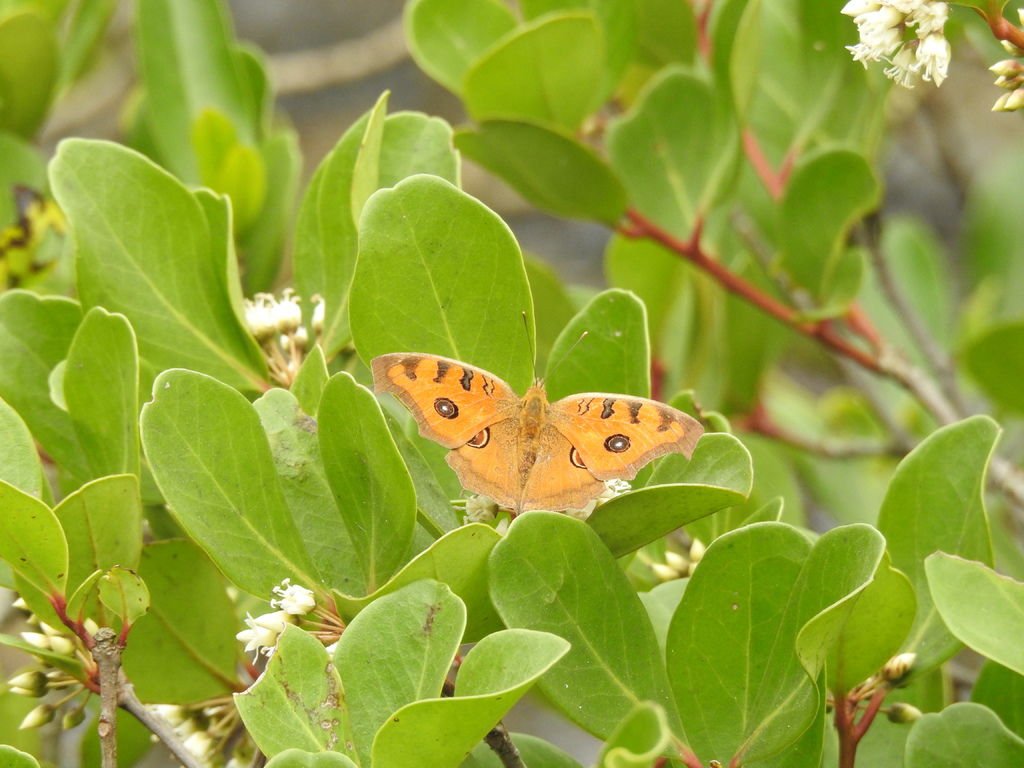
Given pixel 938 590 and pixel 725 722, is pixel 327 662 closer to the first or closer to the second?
pixel 725 722

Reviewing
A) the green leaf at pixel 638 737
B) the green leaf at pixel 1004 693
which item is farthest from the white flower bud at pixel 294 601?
the green leaf at pixel 1004 693

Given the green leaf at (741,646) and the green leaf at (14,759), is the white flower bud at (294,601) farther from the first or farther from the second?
the green leaf at (741,646)

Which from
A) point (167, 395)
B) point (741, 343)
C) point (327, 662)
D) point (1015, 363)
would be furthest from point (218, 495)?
point (1015, 363)

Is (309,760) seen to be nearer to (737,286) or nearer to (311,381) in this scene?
(311,381)

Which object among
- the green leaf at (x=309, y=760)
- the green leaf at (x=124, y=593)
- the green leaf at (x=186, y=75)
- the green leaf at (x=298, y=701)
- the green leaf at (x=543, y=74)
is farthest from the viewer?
the green leaf at (x=186, y=75)

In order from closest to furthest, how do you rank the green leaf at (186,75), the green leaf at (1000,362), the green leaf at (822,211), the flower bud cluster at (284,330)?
1. the flower bud cluster at (284,330)
2. the green leaf at (822,211)
3. the green leaf at (186,75)
4. the green leaf at (1000,362)

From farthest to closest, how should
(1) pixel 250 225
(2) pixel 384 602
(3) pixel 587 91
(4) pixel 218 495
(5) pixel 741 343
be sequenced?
(5) pixel 741 343 < (1) pixel 250 225 < (3) pixel 587 91 < (4) pixel 218 495 < (2) pixel 384 602
